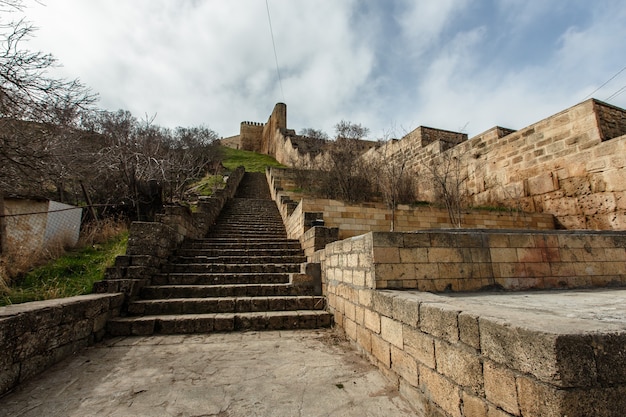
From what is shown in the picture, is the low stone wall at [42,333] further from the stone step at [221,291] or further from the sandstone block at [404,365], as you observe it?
the sandstone block at [404,365]

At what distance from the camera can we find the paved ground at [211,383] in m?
2.21

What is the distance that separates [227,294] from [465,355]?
4224 millimetres

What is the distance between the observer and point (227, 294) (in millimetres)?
5059

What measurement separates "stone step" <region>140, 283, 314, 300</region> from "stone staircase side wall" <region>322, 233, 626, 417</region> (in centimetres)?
184

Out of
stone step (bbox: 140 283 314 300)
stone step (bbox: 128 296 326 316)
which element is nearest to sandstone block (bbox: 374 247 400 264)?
stone step (bbox: 128 296 326 316)

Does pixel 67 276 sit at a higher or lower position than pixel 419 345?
higher

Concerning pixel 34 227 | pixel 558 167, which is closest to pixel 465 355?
pixel 34 227

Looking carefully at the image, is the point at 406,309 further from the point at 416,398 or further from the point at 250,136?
the point at 250,136

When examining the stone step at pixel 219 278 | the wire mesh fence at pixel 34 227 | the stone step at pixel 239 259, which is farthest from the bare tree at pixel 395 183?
the wire mesh fence at pixel 34 227

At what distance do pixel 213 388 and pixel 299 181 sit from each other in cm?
1247

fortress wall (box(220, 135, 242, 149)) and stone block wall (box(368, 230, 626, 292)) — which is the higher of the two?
fortress wall (box(220, 135, 242, 149))

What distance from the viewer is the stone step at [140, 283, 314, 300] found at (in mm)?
4980

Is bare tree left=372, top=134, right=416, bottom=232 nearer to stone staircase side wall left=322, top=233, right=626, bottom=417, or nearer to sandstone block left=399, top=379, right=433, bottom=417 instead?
stone staircase side wall left=322, top=233, right=626, bottom=417

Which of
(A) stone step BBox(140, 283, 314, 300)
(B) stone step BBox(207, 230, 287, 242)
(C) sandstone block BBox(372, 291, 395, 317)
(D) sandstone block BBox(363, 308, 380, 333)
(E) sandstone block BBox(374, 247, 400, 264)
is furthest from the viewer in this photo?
(B) stone step BBox(207, 230, 287, 242)
